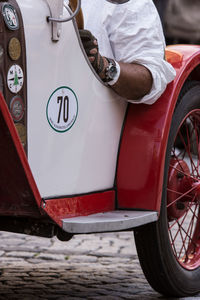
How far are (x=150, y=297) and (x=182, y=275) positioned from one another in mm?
186

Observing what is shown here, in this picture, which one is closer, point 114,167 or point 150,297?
point 114,167

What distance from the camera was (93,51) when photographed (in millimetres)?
2838

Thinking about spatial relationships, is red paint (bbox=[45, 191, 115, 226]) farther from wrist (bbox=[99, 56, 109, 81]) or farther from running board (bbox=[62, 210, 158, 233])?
wrist (bbox=[99, 56, 109, 81])

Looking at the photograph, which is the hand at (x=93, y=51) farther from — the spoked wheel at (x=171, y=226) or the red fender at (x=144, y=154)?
the spoked wheel at (x=171, y=226)

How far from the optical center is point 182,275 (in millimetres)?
3492

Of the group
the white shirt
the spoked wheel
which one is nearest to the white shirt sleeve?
the white shirt

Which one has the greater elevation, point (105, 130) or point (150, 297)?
point (105, 130)

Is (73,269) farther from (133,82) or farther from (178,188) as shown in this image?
(133,82)

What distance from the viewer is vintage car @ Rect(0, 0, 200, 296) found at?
2430mm

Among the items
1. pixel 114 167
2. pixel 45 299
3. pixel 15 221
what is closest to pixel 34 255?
pixel 45 299

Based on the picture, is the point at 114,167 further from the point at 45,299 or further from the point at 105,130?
the point at 45,299

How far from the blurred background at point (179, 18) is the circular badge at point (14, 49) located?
9.36 metres

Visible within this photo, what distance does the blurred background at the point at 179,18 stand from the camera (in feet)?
38.4

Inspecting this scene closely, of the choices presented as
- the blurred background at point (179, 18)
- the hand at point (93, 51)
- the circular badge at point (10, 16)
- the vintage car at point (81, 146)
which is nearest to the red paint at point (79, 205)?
the vintage car at point (81, 146)
